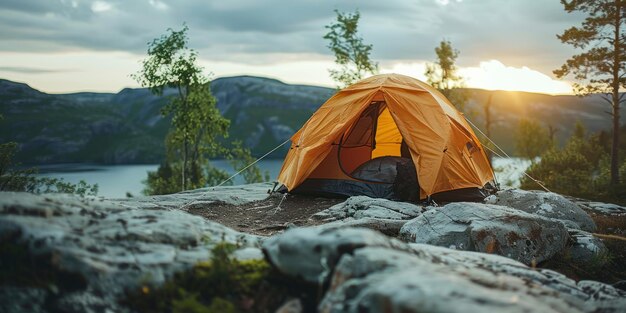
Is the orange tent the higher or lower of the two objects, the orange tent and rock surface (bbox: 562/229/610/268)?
the higher

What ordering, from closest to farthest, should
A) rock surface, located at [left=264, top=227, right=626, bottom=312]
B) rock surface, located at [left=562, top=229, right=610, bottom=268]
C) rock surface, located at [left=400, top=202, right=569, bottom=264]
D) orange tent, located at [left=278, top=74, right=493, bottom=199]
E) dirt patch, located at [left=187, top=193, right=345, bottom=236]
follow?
1. rock surface, located at [left=264, top=227, right=626, bottom=312]
2. rock surface, located at [left=400, top=202, right=569, bottom=264]
3. rock surface, located at [left=562, top=229, right=610, bottom=268]
4. dirt patch, located at [left=187, top=193, right=345, bottom=236]
5. orange tent, located at [left=278, top=74, right=493, bottom=199]

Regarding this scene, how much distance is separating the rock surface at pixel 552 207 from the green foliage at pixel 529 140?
6941 cm

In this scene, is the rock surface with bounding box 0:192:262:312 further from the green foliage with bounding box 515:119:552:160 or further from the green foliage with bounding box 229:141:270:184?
the green foliage with bounding box 515:119:552:160

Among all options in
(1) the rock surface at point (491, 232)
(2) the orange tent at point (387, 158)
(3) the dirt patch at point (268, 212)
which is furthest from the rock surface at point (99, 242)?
(2) the orange tent at point (387, 158)

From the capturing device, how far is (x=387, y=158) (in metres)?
13.8

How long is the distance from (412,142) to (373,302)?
9950mm

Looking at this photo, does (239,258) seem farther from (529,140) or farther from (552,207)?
(529,140)

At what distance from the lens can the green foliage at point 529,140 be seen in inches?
2955

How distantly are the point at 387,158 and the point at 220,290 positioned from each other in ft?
34.9

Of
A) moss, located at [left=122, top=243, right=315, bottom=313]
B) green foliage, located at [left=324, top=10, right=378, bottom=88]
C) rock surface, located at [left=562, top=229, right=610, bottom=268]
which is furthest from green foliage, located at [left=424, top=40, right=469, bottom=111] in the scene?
moss, located at [left=122, top=243, right=315, bottom=313]

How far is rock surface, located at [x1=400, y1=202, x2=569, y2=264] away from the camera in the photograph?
729cm

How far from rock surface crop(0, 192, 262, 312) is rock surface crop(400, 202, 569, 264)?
13.6 feet

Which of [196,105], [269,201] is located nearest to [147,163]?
[196,105]

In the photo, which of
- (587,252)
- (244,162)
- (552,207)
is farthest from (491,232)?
(244,162)
